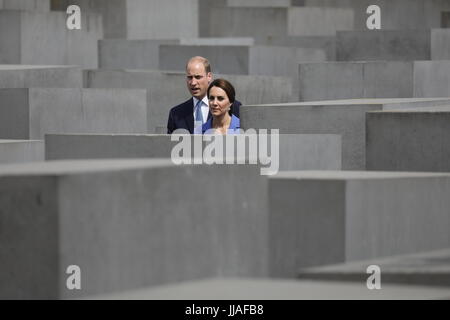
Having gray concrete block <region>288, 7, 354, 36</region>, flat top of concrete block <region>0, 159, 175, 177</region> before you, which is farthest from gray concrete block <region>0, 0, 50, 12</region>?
flat top of concrete block <region>0, 159, 175, 177</region>

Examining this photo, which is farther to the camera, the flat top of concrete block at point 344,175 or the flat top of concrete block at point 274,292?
the flat top of concrete block at point 344,175

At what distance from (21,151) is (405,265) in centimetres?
357

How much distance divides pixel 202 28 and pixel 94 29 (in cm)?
524

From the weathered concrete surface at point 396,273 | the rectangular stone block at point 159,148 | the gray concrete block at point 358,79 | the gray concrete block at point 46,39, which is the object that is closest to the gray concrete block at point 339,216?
the weathered concrete surface at point 396,273

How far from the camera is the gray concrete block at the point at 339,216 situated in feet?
21.4

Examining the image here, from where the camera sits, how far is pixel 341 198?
648 centimetres

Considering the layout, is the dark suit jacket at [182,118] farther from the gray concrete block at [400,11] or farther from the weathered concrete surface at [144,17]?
the gray concrete block at [400,11]

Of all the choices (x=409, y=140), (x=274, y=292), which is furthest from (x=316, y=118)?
(x=274, y=292)

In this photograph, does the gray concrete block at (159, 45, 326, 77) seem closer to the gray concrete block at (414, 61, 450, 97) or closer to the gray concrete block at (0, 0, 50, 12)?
the gray concrete block at (0, 0, 50, 12)

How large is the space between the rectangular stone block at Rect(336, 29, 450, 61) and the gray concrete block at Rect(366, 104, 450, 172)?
264 inches

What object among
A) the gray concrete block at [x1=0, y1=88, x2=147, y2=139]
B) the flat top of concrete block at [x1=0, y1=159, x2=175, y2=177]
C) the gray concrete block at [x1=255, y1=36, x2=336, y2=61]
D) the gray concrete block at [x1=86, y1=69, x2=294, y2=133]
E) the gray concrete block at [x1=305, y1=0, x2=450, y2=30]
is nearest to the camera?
the flat top of concrete block at [x1=0, y1=159, x2=175, y2=177]

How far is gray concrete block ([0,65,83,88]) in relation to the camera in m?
11.4

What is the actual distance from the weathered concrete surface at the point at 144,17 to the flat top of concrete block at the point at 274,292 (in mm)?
12286

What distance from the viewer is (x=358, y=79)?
13.0 metres
